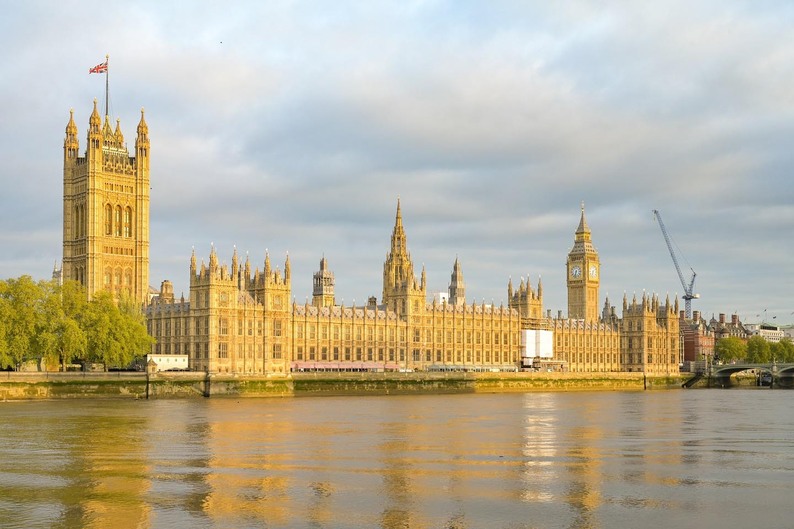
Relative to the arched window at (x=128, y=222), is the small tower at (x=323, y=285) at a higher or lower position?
lower

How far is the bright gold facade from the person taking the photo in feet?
485

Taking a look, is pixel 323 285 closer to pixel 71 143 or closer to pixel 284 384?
pixel 71 143

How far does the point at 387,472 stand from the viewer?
38.4 m

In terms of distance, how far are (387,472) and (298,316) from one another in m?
88.9

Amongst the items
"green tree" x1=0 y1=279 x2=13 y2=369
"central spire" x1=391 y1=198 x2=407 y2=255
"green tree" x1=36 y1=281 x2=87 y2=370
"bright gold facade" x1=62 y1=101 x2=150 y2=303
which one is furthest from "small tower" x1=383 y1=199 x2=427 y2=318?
"green tree" x1=0 y1=279 x2=13 y2=369

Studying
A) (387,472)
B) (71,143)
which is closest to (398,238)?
(71,143)

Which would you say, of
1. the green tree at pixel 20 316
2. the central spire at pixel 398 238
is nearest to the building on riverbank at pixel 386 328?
Answer: the central spire at pixel 398 238

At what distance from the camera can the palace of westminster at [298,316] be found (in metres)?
117

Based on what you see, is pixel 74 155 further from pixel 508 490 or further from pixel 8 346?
pixel 508 490

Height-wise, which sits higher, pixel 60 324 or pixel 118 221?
pixel 118 221

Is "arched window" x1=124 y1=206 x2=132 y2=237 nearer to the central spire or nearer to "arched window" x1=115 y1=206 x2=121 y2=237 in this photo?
"arched window" x1=115 y1=206 x2=121 y2=237

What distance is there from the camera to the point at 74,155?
15525 cm

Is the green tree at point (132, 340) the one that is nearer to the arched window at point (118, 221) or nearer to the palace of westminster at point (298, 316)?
the palace of westminster at point (298, 316)

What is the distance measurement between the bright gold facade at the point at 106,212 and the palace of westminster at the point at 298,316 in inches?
5.5
